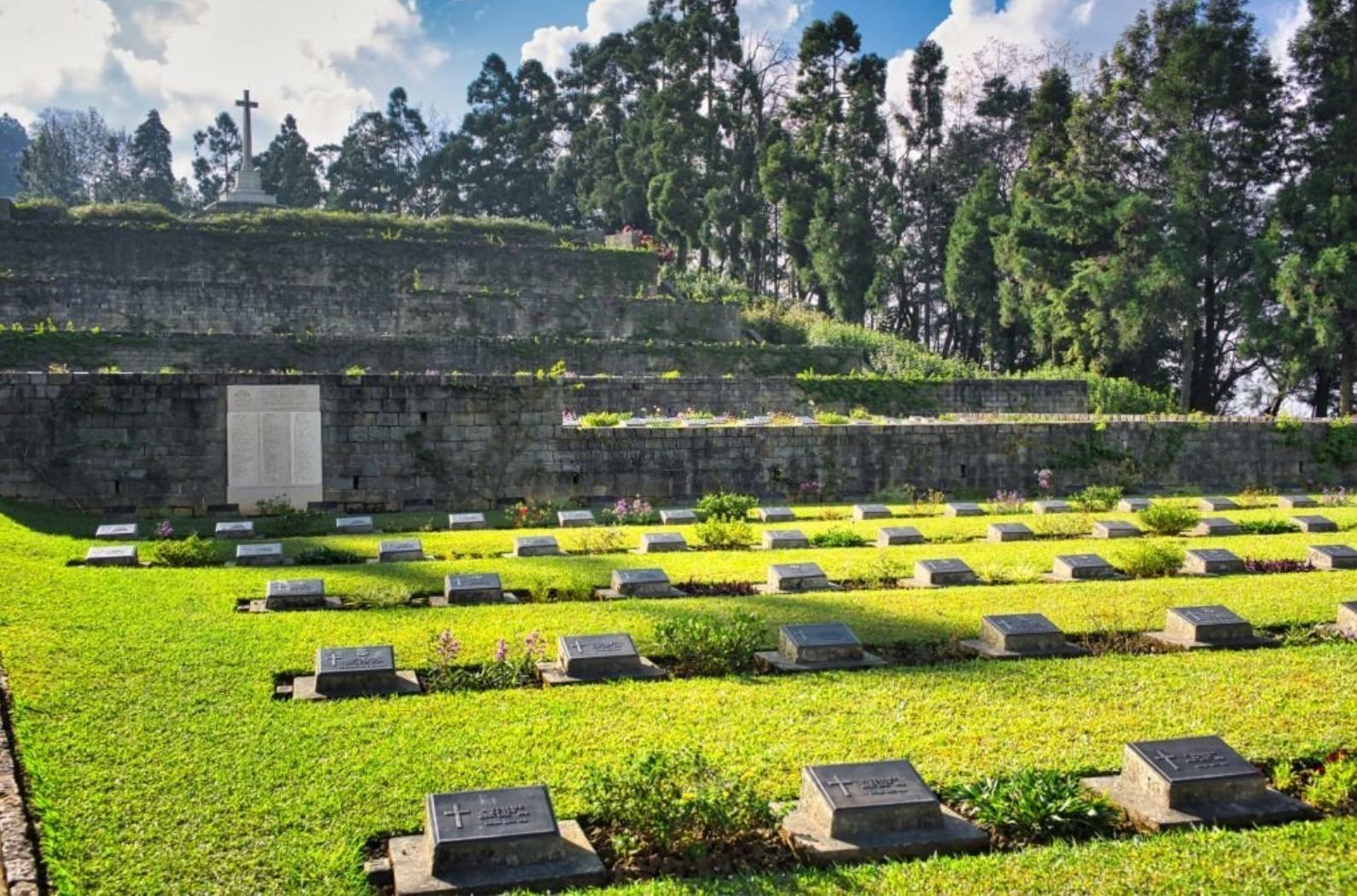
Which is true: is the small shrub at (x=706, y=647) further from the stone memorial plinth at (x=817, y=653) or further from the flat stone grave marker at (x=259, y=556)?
the flat stone grave marker at (x=259, y=556)

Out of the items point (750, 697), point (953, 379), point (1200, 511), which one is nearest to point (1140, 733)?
point (750, 697)

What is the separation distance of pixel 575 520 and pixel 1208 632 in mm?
7903

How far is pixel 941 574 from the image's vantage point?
394 inches

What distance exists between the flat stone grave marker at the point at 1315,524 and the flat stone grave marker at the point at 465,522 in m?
10.0

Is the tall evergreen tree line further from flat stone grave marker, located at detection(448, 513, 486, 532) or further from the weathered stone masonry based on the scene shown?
flat stone grave marker, located at detection(448, 513, 486, 532)

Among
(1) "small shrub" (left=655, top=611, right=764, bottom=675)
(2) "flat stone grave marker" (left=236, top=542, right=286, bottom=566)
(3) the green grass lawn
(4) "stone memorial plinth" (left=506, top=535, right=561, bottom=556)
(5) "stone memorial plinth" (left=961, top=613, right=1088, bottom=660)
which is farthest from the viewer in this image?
(4) "stone memorial plinth" (left=506, top=535, right=561, bottom=556)

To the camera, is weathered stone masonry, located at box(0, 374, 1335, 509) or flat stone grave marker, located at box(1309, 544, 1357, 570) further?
weathered stone masonry, located at box(0, 374, 1335, 509)

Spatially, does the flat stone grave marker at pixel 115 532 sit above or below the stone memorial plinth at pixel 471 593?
above

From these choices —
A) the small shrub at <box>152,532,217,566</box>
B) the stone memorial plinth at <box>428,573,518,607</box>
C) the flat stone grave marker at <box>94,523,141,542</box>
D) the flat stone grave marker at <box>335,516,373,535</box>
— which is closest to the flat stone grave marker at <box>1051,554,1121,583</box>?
the stone memorial plinth at <box>428,573,518,607</box>

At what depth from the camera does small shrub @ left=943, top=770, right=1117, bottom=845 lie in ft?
15.4

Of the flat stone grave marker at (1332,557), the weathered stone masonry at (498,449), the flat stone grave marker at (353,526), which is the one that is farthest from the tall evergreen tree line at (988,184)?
the flat stone grave marker at (353,526)

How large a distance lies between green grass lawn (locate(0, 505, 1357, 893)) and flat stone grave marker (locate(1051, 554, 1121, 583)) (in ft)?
2.35

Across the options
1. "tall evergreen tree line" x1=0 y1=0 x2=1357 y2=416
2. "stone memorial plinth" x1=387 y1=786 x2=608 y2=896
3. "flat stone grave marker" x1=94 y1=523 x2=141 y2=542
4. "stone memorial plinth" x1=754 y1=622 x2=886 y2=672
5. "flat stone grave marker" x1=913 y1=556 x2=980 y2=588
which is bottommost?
"stone memorial plinth" x1=387 y1=786 x2=608 y2=896

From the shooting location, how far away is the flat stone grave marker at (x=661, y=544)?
11.8 meters
